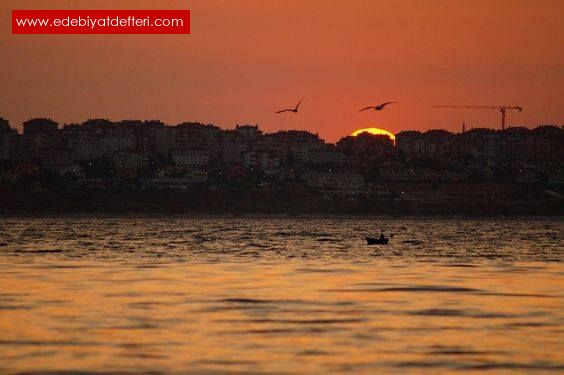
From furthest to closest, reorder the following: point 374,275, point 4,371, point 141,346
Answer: point 374,275, point 141,346, point 4,371

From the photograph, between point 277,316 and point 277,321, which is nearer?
point 277,321

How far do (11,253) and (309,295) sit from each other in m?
31.2

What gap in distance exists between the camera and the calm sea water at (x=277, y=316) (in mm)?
30641

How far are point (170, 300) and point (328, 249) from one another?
4131 cm

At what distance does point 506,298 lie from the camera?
4497 centimetres

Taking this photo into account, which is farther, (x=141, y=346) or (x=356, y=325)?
(x=356, y=325)

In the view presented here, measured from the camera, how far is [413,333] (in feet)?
115

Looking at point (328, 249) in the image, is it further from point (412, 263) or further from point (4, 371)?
point (4, 371)

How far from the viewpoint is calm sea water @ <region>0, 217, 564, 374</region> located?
101ft

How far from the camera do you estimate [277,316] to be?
38.6 m

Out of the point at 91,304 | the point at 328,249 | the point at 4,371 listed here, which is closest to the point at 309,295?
the point at 91,304

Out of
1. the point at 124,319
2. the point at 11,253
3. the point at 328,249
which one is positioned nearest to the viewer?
the point at 124,319

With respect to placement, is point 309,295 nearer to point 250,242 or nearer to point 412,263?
point 412,263

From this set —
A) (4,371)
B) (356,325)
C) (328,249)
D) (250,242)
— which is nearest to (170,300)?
(356,325)
